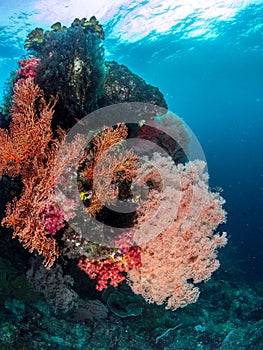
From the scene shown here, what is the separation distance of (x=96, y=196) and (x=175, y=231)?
64.5 inches

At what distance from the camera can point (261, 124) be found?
489 feet

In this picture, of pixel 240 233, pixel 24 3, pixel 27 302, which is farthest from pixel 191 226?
pixel 240 233

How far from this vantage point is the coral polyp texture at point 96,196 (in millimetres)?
4590

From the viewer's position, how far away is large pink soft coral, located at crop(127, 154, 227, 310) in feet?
15.9

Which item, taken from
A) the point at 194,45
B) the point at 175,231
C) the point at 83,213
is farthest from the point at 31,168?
the point at 194,45

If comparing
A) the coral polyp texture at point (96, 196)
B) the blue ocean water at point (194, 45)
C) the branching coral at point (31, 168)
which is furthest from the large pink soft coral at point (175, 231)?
the blue ocean water at point (194, 45)

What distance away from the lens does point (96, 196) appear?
5.04 metres

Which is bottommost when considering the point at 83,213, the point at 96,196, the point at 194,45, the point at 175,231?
the point at 83,213

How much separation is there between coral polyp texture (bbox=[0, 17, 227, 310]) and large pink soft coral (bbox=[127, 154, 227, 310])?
0.8 inches

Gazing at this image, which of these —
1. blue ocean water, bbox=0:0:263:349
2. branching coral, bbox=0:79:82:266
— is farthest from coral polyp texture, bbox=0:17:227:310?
blue ocean water, bbox=0:0:263:349

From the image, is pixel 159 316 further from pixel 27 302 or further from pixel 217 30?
pixel 217 30

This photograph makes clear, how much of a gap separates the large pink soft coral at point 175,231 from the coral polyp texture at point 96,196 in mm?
19

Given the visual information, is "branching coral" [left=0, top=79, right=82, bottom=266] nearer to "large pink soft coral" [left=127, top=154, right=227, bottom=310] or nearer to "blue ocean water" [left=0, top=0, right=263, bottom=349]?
"large pink soft coral" [left=127, top=154, right=227, bottom=310]

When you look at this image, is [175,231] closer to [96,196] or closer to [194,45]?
[96,196]
